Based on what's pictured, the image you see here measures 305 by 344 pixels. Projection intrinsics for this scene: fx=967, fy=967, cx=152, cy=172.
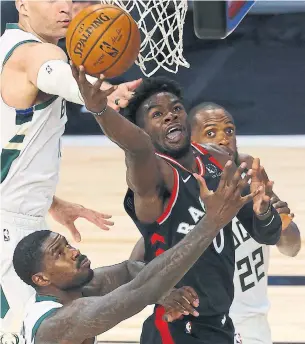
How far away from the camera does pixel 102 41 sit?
334 centimetres

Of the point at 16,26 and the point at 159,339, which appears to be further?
the point at 16,26

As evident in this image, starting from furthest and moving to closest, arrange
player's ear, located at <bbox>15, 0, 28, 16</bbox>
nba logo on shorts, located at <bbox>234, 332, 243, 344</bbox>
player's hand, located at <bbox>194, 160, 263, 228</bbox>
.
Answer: player's ear, located at <bbox>15, 0, 28, 16</bbox> < nba logo on shorts, located at <bbox>234, 332, 243, 344</bbox> < player's hand, located at <bbox>194, 160, 263, 228</bbox>

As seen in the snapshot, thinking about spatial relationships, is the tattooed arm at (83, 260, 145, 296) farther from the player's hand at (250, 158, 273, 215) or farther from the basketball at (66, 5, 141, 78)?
the basketball at (66, 5, 141, 78)

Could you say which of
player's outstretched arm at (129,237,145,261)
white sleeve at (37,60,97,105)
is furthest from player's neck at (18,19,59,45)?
player's outstretched arm at (129,237,145,261)

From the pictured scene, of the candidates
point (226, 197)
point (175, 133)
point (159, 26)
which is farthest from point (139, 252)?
point (159, 26)

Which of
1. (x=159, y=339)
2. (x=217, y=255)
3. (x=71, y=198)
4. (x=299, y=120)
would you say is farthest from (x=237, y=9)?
(x=299, y=120)

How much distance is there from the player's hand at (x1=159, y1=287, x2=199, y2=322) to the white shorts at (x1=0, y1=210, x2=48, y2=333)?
77 centimetres

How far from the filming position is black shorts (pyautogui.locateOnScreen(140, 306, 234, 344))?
3.38 meters

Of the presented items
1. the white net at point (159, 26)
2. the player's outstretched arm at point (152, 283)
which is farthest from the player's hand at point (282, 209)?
the white net at point (159, 26)

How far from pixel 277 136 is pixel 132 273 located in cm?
732

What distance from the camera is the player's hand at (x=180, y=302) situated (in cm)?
314

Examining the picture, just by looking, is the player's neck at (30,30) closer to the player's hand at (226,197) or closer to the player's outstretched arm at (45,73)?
the player's outstretched arm at (45,73)

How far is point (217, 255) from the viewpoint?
341cm

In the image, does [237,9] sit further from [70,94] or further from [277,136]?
[277,136]
